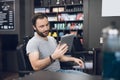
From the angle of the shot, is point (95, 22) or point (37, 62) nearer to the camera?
point (37, 62)

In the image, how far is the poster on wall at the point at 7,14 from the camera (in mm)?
5578

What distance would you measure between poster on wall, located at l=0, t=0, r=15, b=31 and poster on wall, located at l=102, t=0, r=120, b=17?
2.26 meters

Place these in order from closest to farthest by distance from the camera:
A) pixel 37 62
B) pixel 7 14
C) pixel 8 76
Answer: pixel 37 62 → pixel 8 76 → pixel 7 14

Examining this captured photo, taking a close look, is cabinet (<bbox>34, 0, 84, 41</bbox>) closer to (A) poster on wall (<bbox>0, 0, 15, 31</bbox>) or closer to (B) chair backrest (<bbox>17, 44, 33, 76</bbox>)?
(A) poster on wall (<bbox>0, 0, 15, 31</bbox>)

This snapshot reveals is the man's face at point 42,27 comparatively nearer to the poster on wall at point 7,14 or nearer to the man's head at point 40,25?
the man's head at point 40,25

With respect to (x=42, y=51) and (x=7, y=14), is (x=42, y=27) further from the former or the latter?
(x=7, y=14)

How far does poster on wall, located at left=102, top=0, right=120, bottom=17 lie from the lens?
4.76 m

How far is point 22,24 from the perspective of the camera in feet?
18.3

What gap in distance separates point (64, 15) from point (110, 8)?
1.15 meters

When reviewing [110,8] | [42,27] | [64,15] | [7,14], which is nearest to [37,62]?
[42,27]

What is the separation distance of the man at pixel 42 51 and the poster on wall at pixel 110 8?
8.37 feet

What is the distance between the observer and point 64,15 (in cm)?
538

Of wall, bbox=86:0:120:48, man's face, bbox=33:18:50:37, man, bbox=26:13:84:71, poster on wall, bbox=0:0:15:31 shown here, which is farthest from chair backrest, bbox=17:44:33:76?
poster on wall, bbox=0:0:15:31

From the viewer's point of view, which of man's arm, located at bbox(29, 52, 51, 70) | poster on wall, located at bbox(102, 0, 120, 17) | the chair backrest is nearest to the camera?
man's arm, located at bbox(29, 52, 51, 70)
